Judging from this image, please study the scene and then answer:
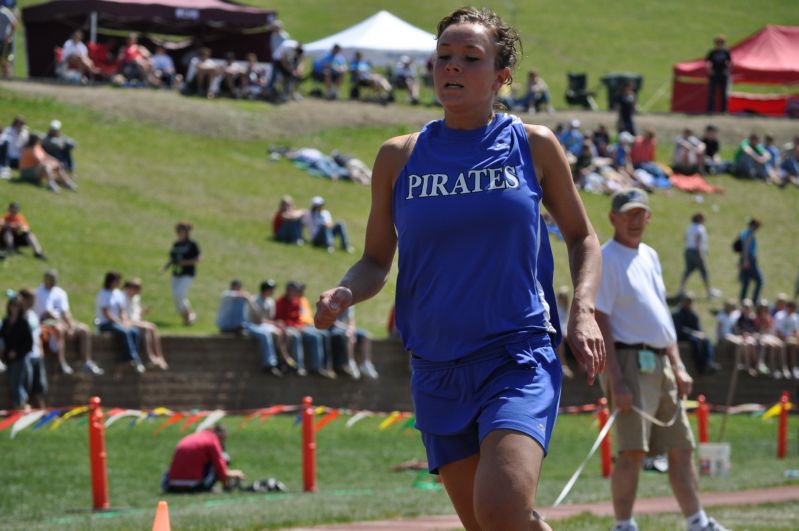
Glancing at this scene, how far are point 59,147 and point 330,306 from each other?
23.4 metres

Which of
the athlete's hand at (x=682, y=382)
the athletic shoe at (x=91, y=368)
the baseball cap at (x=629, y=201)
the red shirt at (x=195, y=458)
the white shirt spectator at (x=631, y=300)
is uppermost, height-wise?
the baseball cap at (x=629, y=201)

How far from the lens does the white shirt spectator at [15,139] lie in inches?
1033

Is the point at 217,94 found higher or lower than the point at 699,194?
higher

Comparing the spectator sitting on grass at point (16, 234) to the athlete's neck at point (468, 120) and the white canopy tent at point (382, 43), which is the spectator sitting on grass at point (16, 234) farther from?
the athlete's neck at point (468, 120)

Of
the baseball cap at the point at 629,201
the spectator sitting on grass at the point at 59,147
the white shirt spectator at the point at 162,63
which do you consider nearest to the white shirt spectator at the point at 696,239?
the spectator sitting on grass at the point at 59,147

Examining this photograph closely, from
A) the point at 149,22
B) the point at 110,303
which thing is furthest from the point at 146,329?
the point at 149,22

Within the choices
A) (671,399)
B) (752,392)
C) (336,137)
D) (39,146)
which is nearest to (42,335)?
(39,146)

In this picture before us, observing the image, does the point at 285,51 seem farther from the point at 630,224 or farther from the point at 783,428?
the point at 630,224

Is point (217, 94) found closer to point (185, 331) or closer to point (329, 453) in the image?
point (185, 331)

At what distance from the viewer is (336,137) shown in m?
35.8

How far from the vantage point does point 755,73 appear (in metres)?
45.7

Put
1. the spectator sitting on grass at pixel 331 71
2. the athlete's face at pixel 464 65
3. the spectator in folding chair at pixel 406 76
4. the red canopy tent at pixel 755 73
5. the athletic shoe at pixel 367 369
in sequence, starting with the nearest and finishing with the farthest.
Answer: the athlete's face at pixel 464 65, the athletic shoe at pixel 367 369, the spectator sitting on grass at pixel 331 71, the spectator in folding chair at pixel 406 76, the red canopy tent at pixel 755 73

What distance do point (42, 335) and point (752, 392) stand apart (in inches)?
511

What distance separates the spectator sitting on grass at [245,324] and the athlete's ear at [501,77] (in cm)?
1496
